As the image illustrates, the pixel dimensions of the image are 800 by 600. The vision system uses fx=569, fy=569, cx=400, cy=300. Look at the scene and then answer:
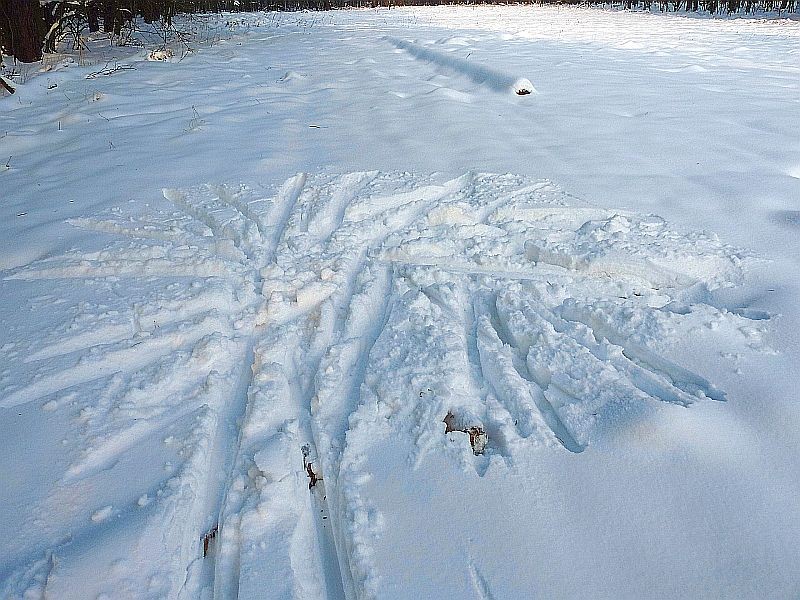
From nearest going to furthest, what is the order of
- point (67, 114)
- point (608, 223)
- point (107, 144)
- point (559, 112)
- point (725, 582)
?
point (725, 582) → point (608, 223) → point (107, 144) → point (559, 112) → point (67, 114)

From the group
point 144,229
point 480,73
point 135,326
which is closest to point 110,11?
point 480,73

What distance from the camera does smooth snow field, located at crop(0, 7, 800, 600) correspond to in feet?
3.84

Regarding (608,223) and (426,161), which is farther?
(426,161)

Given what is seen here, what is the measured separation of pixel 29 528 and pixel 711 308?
1888mm

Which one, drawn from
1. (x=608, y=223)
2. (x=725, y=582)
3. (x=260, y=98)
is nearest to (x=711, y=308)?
(x=608, y=223)

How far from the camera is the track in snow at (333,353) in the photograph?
1289mm

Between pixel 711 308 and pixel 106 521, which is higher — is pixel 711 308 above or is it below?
above

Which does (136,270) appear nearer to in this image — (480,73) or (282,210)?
(282,210)

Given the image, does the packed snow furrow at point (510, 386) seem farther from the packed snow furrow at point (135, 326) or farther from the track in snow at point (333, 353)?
the packed snow furrow at point (135, 326)

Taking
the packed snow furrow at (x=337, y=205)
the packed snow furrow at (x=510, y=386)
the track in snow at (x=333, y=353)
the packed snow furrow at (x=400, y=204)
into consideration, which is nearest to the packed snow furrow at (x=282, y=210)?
the track in snow at (x=333, y=353)

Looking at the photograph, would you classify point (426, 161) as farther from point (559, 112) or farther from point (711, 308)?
point (711, 308)

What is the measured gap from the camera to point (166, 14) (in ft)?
42.8

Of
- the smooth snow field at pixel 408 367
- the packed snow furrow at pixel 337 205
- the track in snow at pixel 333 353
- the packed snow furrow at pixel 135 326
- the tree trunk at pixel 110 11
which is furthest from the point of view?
the tree trunk at pixel 110 11

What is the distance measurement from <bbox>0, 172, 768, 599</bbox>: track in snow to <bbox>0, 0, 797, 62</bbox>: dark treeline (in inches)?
292
